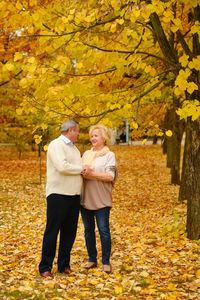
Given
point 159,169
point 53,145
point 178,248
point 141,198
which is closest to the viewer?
point 53,145

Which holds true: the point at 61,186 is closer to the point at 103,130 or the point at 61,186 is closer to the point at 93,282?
the point at 103,130

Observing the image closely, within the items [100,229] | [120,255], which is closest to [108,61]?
[100,229]

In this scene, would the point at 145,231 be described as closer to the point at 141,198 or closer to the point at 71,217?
the point at 71,217

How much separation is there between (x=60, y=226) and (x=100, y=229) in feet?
1.82

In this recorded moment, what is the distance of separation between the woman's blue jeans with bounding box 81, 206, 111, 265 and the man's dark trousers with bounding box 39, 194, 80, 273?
8.5 inches

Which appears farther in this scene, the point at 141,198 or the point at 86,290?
the point at 141,198

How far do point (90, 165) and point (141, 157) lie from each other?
2041cm

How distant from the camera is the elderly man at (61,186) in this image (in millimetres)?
4582

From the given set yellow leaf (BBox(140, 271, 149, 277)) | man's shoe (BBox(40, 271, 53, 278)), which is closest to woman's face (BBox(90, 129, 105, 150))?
man's shoe (BBox(40, 271, 53, 278))

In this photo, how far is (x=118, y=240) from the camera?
280 inches

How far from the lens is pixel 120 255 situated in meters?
6.12

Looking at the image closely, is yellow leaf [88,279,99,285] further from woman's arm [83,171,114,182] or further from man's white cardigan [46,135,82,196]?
woman's arm [83,171,114,182]

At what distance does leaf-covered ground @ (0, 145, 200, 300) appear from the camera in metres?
4.48

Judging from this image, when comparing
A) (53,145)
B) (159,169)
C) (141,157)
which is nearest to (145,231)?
(53,145)
